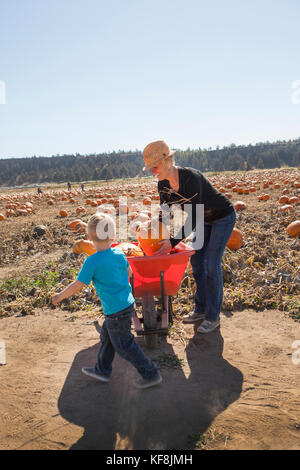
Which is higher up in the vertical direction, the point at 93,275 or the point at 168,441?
the point at 93,275

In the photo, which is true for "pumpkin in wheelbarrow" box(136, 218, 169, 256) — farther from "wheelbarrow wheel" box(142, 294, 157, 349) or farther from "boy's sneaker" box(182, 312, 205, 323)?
"boy's sneaker" box(182, 312, 205, 323)

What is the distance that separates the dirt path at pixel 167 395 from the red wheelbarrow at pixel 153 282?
14.7 inches

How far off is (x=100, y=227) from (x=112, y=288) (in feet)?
1.86

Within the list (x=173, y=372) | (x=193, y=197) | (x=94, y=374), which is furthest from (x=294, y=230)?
(x=94, y=374)

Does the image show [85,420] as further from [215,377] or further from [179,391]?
[215,377]

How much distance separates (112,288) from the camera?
283 cm

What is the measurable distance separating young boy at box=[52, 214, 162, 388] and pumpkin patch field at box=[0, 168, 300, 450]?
1.08 feet

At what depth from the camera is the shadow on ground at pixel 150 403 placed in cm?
241

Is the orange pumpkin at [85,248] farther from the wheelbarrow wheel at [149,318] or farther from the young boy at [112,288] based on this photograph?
the young boy at [112,288]

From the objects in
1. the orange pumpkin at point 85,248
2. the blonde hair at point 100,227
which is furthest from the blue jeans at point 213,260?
the orange pumpkin at point 85,248

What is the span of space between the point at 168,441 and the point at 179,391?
597mm

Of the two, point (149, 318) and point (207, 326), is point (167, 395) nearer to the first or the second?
point (149, 318)

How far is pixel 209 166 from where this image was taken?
12269cm
